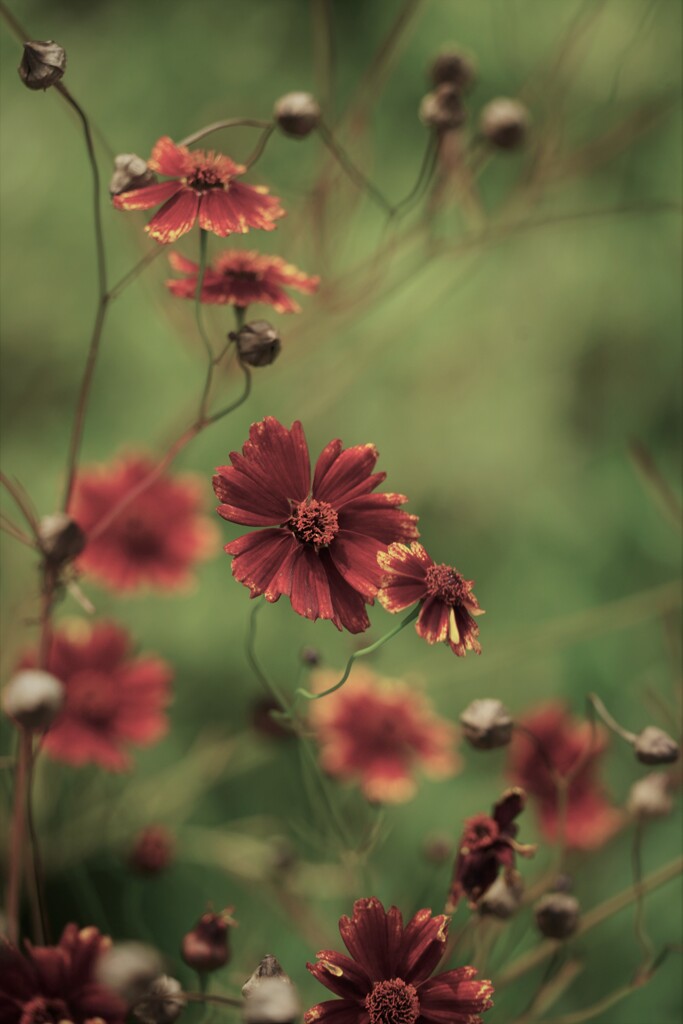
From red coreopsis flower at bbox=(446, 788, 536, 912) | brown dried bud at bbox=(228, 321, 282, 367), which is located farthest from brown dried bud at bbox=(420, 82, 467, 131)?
red coreopsis flower at bbox=(446, 788, 536, 912)

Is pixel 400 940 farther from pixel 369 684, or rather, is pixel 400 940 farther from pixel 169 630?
pixel 169 630

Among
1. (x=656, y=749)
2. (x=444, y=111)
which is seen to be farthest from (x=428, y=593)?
(x=444, y=111)

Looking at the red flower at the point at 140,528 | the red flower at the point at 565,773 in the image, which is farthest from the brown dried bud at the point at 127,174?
the red flower at the point at 565,773

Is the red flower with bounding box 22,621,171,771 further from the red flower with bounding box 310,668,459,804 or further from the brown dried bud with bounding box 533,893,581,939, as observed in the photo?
the brown dried bud with bounding box 533,893,581,939

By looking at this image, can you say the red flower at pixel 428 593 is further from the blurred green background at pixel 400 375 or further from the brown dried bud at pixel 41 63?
the blurred green background at pixel 400 375

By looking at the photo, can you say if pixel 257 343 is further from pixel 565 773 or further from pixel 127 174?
pixel 565 773
